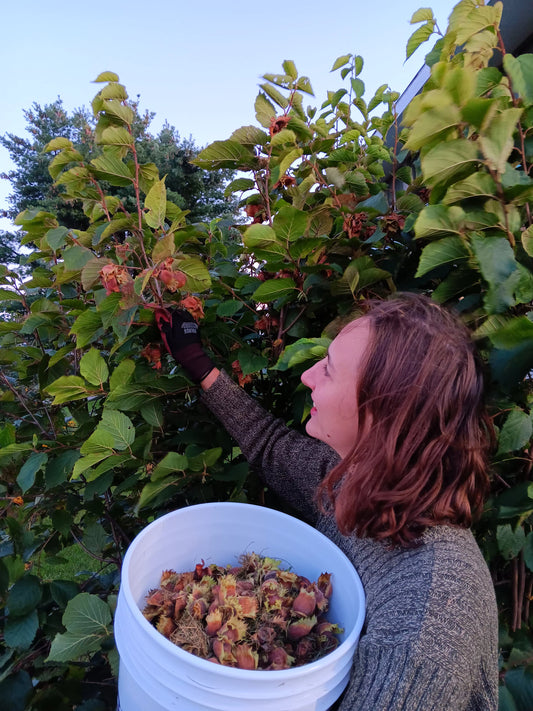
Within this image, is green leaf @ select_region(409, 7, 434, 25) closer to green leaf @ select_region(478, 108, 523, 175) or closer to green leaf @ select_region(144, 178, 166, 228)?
green leaf @ select_region(478, 108, 523, 175)

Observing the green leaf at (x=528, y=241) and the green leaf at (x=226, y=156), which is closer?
the green leaf at (x=528, y=241)

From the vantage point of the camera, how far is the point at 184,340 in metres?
1.03

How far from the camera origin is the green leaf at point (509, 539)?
2.85 ft

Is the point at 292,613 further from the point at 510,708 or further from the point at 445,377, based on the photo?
the point at 445,377

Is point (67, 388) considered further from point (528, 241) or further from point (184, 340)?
point (528, 241)

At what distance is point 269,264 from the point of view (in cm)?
97

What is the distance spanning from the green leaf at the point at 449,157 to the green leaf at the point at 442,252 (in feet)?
0.35

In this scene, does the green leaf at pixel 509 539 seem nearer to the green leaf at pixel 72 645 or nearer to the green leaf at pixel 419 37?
the green leaf at pixel 72 645

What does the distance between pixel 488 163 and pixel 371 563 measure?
681 millimetres

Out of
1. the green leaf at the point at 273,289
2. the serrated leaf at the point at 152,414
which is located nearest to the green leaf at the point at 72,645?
the serrated leaf at the point at 152,414

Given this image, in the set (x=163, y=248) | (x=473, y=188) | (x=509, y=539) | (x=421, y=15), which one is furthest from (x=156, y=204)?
(x=509, y=539)

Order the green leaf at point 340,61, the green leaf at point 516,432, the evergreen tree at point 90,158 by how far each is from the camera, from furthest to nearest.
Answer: the evergreen tree at point 90,158 → the green leaf at point 340,61 → the green leaf at point 516,432

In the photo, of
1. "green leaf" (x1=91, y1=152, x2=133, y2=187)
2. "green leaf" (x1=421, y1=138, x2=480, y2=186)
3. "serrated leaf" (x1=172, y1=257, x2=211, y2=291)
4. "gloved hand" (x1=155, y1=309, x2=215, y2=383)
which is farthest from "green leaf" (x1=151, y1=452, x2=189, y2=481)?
"green leaf" (x1=421, y1=138, x2=480, y2=186)

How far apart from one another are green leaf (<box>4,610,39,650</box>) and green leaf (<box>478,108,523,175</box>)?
1.27 meters
